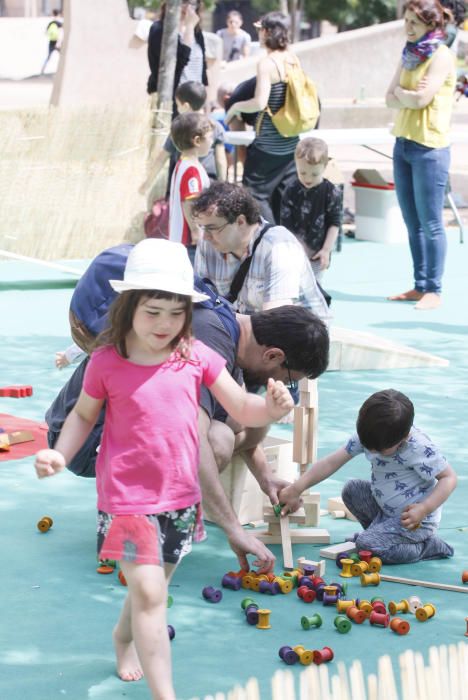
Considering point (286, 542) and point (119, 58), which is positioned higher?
point (119, 58)

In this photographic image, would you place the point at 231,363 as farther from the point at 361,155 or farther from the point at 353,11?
the point at 353,11

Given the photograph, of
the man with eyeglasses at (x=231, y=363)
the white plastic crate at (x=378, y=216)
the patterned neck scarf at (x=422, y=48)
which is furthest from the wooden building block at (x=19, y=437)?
the white plastic crate at (x=378, y=216)

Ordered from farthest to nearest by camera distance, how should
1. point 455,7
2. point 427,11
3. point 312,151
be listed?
point 455,7
point 427,11
point 312,151

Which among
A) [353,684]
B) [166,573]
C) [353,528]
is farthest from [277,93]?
[353,684]

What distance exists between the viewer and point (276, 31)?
10836mm

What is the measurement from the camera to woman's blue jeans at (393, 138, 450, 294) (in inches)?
392

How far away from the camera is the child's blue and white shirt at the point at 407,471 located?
5172 mm

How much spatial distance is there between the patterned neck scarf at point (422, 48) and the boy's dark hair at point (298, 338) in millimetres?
5606

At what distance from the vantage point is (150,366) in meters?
3.85

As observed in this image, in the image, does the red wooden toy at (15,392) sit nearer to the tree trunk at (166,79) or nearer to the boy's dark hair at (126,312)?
the boy's dark hair at (126,312)

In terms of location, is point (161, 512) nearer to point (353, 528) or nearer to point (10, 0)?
point (353, 528)

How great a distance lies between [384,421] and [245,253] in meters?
1.48

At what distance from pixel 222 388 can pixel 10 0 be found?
50970mm

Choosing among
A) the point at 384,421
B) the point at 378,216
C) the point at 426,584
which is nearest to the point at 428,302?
the point at 378,216
